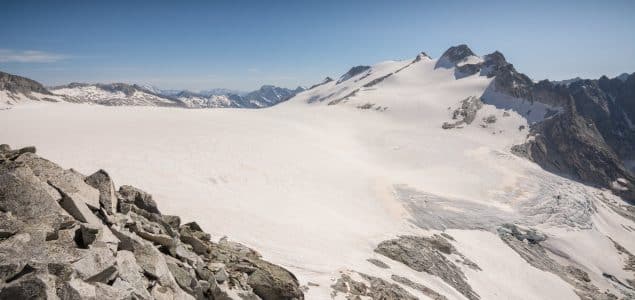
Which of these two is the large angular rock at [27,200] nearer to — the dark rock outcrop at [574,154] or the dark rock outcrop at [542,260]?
the dark rock outcrop at [542,260]

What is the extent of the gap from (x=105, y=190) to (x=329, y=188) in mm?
33143

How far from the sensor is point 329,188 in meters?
45.6

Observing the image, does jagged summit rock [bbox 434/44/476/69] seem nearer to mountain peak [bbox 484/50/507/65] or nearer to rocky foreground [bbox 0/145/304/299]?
mountain peak [bbox 484/50/507/65]

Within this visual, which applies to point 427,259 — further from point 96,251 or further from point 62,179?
point 62,179

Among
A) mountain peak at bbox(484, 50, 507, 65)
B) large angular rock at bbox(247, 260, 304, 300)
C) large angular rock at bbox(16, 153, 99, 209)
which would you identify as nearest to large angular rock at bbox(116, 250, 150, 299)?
large angular rock at bbox(16, 153, 99, 209)

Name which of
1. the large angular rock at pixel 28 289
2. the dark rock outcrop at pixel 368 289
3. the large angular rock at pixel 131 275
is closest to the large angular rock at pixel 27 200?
the large angular rock at pixel 131 275

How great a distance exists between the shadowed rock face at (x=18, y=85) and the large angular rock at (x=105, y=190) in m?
173

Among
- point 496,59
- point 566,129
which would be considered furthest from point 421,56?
point 566,129

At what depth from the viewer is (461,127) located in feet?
331

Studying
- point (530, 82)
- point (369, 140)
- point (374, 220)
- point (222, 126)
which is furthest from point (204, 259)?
point (530, 82)

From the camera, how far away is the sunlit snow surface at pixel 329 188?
27.1 meters

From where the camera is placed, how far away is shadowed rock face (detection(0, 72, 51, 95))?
14629cm

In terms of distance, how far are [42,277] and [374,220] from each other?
33778 millimetres

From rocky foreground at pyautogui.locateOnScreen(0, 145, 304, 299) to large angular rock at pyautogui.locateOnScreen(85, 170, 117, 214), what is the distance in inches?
1.4
